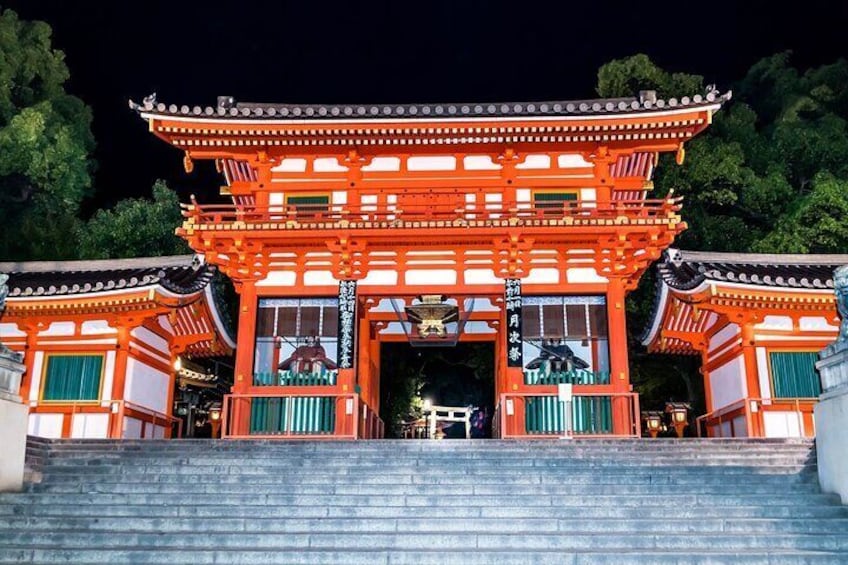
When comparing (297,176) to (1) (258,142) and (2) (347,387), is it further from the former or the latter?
(2) (347,387)

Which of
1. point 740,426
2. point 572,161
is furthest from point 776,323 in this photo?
point 572,161

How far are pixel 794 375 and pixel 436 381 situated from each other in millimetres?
18619

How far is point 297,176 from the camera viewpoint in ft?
59.5

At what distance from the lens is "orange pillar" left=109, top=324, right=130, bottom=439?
1672 cm

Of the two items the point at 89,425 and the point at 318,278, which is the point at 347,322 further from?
the point at 89,425

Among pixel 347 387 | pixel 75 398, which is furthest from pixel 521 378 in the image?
pixel 75 398

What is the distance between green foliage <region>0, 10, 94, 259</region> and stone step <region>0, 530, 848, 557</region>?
73.2 feet

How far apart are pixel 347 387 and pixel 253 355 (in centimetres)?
231

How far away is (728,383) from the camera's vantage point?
18094 millimetres

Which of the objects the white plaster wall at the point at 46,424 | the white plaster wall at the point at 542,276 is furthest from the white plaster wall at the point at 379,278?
the white plaster wall at the point at 46,424

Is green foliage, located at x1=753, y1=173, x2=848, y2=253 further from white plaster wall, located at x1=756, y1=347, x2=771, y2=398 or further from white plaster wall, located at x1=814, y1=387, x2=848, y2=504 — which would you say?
white plaster wall, located at x1=814, y1=387, x2=848, y2=504

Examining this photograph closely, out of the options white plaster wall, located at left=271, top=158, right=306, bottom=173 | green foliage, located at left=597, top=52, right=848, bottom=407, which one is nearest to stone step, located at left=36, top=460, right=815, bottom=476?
white plaster wall, located at left=271, top=158, right=306, bottom=173

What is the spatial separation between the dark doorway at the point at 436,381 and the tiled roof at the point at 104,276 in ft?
30.5

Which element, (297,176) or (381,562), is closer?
(381,562)
